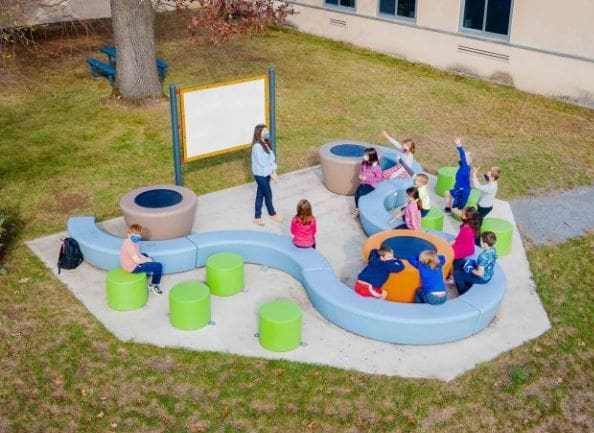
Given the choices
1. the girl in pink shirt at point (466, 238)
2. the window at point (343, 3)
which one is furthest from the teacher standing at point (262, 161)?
the window at point (343, 3)

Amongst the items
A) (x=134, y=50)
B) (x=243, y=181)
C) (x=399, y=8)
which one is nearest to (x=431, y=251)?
(x=243, y=181)

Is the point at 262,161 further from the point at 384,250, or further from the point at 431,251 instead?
the point at 431,251

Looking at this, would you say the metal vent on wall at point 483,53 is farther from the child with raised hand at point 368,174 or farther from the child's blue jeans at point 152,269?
the child's blue jeans at point 152,269

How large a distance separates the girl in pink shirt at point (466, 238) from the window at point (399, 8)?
46.5ft

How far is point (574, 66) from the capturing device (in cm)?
1875

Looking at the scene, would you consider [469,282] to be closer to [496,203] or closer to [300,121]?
[496,203]

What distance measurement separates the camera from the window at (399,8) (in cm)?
2303

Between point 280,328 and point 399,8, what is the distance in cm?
1727

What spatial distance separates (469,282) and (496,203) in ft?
12.9

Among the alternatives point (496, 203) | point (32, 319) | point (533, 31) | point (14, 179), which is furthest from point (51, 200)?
point (533, 31)

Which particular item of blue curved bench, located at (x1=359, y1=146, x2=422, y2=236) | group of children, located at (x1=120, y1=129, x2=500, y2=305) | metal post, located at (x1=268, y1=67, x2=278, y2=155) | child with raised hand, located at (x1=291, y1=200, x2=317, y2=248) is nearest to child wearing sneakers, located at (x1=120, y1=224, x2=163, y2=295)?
group of children, located at (x1=120, y1=129, x2=500, y2=305)

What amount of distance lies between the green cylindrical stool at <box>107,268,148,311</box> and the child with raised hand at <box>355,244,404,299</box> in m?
3.05

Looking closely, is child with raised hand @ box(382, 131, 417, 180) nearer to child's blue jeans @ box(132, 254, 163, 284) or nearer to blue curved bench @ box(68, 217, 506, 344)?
blue curved bench @ box(68, 217, 506, 344)

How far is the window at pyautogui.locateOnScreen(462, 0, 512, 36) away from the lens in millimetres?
20234
